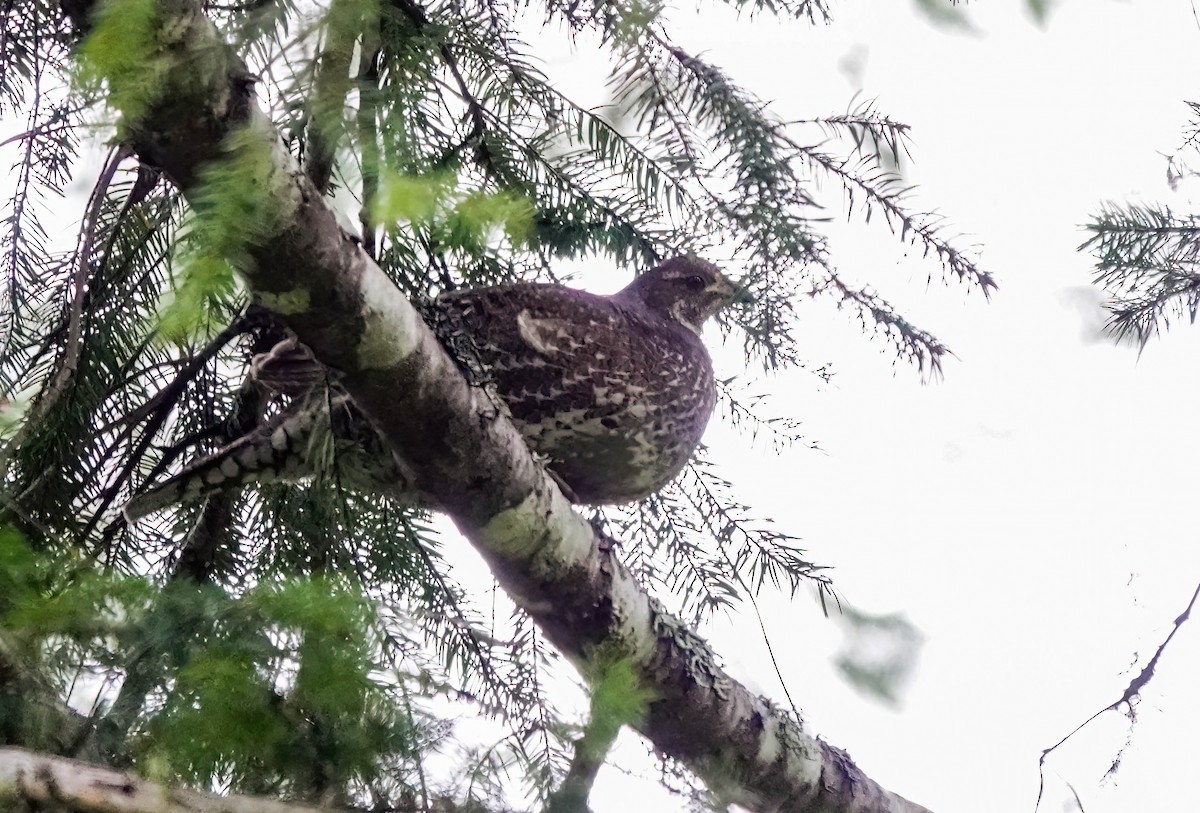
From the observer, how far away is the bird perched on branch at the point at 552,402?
77.2 inches

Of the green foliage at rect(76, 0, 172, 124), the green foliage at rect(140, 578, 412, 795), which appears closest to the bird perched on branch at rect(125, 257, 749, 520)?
the green foliage at rect(140, 578, 412, 795)

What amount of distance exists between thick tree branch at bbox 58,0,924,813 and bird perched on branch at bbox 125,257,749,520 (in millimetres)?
223

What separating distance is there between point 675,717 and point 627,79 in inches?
45.0

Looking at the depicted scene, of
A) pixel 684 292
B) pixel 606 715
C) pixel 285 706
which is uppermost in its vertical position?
pixel 684 292

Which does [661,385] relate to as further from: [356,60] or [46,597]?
[46,597]

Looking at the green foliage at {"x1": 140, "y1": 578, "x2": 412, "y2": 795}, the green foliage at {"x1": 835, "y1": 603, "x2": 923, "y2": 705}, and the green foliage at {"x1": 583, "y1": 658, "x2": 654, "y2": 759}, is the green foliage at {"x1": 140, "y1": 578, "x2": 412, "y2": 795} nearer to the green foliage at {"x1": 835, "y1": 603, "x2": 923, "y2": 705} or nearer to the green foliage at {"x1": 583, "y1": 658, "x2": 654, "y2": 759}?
the green foliage at {"x1": 583, "y1": 658, "x2": 654, "y2": 759}

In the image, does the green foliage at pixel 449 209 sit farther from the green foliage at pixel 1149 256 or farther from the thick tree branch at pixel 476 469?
the green foliage at pixel 1149 256

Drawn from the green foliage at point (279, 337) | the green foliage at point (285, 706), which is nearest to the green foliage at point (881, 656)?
the green foliage at point (279, 337)

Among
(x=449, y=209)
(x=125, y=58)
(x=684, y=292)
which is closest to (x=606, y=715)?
(x=449, y=209)

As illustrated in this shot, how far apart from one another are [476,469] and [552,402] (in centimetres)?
58

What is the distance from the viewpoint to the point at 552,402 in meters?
2.25

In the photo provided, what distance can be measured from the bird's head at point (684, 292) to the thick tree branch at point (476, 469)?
0.92m

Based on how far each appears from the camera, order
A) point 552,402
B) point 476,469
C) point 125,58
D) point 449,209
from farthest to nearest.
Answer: point 552,402, point 476,469, point 449,209, point 125,58

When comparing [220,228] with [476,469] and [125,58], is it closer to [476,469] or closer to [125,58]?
[125,58]
